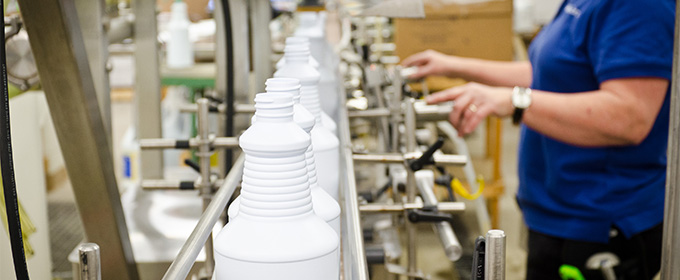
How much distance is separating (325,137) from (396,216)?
0.96m

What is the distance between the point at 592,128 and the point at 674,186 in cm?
90

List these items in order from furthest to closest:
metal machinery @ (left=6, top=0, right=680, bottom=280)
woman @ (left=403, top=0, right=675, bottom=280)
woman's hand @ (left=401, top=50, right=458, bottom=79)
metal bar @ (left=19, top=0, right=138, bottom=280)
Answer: woman's hand @ (left=401, top=50, right=458, bottom=79) → woman @ (left=403, top=0, right=675, bottom=280) → metal bar @ (left=19, top=0, right=138, bottom=280) → metal machinery @ (left=6, top=0, right=680, bottom=280)

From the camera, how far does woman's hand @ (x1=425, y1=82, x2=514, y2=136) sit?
1529 mm

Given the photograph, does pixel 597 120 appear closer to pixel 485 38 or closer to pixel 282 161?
pixel 282 161

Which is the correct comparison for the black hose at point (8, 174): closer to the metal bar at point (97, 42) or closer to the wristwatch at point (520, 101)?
the metal bar at point (97, 42)

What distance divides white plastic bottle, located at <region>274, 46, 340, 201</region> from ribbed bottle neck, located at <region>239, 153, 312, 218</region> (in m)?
0.20

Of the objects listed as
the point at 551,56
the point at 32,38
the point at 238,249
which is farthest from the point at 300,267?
the point at 551,56

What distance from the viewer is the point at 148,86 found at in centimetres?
211

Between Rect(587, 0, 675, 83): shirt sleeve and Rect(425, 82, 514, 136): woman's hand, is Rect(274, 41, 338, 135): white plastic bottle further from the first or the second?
Rect(587, 0, 675, 83): shirt sleeve

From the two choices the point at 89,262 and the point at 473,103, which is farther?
the point at 473,103

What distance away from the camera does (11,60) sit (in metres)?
1.04

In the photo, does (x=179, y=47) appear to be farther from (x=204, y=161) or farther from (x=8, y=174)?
(x=8, y=174)

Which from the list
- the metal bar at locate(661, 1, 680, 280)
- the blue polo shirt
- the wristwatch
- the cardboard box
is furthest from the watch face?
the cardboard box

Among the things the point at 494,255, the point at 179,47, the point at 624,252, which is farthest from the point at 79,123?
the point at 179,47
